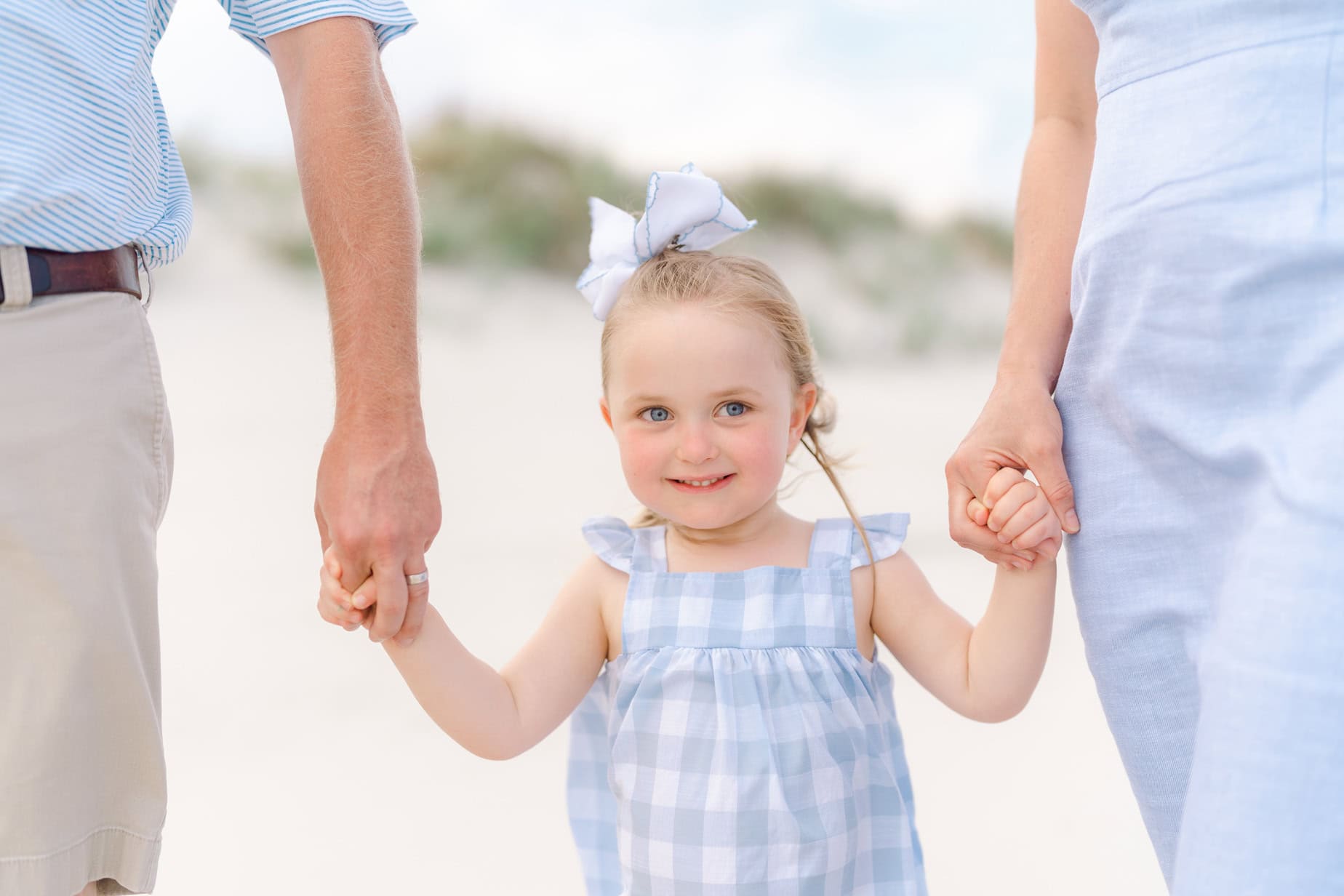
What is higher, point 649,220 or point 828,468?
point 649,220

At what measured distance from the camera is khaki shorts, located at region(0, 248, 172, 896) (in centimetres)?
123

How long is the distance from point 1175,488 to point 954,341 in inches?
437

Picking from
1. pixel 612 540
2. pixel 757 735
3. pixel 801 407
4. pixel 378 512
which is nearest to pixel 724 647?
pixel 757 735

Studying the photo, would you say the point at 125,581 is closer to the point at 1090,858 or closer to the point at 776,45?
the point at 1090,858

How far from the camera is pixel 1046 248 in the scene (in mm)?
1524

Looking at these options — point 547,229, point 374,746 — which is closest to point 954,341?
point 547,229

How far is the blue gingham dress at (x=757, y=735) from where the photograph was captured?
1564 millimetres

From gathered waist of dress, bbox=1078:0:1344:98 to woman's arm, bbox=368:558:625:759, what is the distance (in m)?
0.85

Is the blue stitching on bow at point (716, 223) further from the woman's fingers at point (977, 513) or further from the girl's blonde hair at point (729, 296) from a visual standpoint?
the woman's fingers at point (977, 513)

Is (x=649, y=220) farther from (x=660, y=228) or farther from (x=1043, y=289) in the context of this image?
(x=1043, y=289)

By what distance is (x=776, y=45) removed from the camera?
20.0 m

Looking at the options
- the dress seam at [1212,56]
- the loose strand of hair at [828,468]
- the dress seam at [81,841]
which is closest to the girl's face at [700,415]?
the loose strand of hair at [828,468]

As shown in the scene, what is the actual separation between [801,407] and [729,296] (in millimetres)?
191

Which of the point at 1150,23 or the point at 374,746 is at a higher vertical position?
the point at 1150,23
